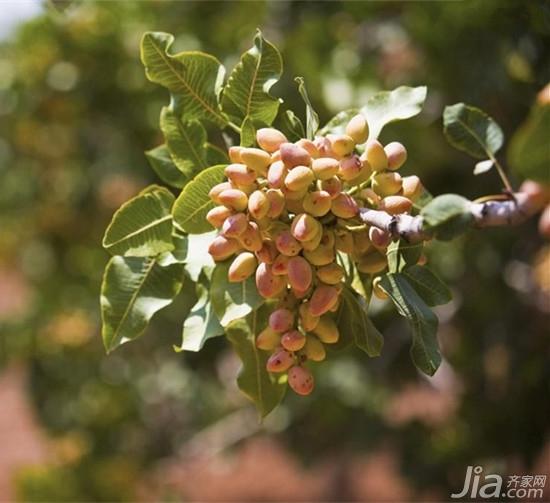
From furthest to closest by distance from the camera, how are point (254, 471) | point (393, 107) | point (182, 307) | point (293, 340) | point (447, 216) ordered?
1. point (254, 471)
2. point (182, 307)
3. point (393, 107)
4. point (293, 340)
5. point (447, 216)

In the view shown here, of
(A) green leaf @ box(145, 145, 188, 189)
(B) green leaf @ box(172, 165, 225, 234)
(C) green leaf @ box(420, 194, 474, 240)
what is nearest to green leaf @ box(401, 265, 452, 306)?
(C) green leaf @ box(420, 194, 474, 240)

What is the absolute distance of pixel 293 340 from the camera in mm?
743

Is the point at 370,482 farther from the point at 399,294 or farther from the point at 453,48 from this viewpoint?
the point at 399,294

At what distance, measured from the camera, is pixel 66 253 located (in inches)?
108

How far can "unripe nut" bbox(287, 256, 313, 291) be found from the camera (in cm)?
69

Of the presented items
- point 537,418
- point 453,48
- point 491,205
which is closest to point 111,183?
point 453,48

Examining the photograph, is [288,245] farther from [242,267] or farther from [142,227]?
[142,227]

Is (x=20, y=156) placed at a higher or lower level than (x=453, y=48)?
lower

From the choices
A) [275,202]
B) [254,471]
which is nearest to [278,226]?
[275,202]

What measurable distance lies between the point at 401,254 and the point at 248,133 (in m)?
0.19

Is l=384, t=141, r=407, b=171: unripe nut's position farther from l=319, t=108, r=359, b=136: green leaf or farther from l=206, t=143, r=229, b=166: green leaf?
l=206, t=143, r=229, b=166: green leaf

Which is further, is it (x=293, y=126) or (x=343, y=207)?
(x=293, y=126)

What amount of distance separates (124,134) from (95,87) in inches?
6.7

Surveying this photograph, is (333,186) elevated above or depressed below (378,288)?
above
